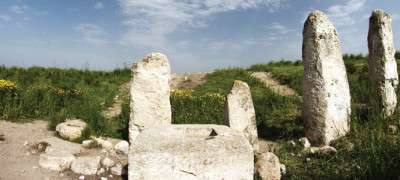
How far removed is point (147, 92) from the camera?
598cm

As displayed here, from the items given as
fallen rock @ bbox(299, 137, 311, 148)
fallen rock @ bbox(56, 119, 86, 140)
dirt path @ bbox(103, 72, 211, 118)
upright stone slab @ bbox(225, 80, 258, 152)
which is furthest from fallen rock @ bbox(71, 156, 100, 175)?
dirt path @ bbox(103, 72, 211, 118)

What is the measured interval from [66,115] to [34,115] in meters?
0.96

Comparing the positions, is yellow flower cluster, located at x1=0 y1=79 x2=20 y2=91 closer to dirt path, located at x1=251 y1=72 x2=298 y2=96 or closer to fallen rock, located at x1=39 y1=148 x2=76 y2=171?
fallen rock, located at x1=39 y1=148 x2=76 y2=171

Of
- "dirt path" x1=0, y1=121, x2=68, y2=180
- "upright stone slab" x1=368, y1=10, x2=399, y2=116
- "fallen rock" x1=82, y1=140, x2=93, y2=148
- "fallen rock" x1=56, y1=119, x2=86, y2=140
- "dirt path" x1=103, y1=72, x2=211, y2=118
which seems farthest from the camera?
"dirt path" x1=103, y1=72, x2=211, y2=118

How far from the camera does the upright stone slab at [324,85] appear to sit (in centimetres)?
555

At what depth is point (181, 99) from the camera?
8.66 m

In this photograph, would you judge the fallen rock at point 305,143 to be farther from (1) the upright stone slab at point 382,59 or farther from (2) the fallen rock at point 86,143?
(2) the fallen rock at point 86,143

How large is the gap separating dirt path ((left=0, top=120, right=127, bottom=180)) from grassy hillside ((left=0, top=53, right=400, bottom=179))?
500mm

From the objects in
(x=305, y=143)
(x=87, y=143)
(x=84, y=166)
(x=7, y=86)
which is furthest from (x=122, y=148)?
(x=7, y=86)

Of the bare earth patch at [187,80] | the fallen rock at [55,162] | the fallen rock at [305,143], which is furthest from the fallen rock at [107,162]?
the bare earth patch at [187,80]

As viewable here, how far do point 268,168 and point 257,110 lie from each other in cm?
426

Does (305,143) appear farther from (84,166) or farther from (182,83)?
(182,83)

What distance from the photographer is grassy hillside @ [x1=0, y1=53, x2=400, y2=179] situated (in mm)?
4176

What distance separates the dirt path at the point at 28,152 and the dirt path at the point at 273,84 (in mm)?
7184
